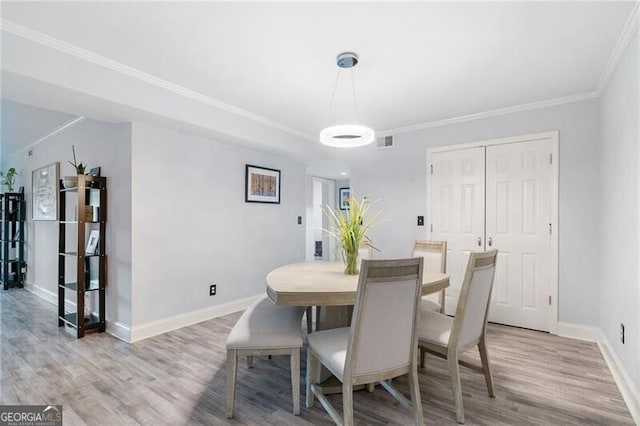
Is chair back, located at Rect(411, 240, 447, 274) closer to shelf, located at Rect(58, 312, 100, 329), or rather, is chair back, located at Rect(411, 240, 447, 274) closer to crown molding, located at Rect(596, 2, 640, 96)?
crown molding, located at Rect(596, 2, 640, 96)

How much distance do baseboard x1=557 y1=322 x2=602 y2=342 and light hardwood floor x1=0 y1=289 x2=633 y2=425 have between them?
0.39 feet

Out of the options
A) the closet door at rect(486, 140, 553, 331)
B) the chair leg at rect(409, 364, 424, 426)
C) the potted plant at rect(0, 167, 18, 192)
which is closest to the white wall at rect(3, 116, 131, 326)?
the potted plant at rect(0, 167, 18, 192)

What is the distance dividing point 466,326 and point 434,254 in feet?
3.70

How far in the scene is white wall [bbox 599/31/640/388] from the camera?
75.4 inches

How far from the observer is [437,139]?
154 inches

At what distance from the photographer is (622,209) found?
86.7 inches

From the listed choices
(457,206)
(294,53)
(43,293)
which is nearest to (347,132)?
(294,53)

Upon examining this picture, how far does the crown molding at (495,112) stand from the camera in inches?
120

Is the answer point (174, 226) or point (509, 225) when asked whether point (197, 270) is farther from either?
point (509, 225)

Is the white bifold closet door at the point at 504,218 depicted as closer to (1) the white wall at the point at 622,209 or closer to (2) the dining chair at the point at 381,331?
(1) the white wall at the point at 622,209

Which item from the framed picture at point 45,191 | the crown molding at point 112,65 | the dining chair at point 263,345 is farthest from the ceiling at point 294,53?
the framed picture at point 45,191

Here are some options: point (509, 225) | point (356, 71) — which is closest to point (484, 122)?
point (509, 225)

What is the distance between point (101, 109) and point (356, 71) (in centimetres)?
212

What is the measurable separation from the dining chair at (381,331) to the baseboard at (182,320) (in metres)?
2.18
